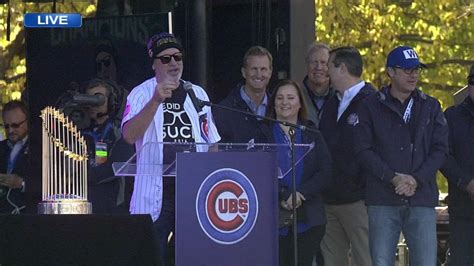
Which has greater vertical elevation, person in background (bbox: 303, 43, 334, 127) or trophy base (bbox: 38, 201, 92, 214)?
person in background (bbox: 303, 43, 334, 127)

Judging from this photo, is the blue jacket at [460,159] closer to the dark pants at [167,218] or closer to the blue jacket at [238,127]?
the blue jacket at [238,127]

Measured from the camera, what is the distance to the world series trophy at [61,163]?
8.09 meters

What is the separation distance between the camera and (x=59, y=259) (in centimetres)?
756

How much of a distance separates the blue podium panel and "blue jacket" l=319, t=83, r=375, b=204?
105 inches

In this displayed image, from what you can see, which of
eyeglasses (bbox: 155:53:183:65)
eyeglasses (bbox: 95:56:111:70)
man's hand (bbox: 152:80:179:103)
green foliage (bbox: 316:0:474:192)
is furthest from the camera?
green foliage (bbox: 316:0:474:192)

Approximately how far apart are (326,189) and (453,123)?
1.19 m

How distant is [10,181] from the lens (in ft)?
38.5

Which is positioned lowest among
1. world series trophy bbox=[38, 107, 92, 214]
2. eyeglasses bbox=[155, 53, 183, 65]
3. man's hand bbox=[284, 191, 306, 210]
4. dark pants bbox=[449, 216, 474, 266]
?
dark pants bbox=[449, 216, 474, 266]

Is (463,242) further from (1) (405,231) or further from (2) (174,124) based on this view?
(2) (174,124)

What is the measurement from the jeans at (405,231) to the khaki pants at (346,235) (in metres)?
0.76

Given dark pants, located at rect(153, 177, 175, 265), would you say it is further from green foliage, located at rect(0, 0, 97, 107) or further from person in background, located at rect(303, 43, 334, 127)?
green foliage, located at rect(0, 0, 97, 107)

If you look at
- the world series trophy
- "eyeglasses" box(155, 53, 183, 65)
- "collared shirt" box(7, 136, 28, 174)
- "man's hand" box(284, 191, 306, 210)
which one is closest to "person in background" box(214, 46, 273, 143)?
"man's hand" box(284, 191, 306, 210)

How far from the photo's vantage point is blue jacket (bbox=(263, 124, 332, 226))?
31.8 ft

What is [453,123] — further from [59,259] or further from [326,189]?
[59,259]
